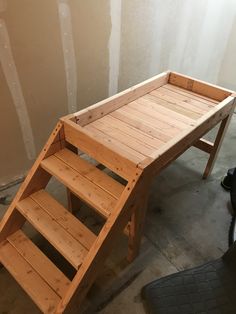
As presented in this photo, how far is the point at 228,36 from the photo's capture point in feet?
10.5

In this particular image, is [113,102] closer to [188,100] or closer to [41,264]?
[188,100]

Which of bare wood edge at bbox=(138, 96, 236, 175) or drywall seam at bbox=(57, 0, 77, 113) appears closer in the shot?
bare wood edge at bbox=(138, 96, 236, 175)

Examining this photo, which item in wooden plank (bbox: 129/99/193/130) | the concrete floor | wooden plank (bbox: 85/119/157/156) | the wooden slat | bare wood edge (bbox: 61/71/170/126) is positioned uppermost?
bare wood edge (bbox: 61/71/170/126)

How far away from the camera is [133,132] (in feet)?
5.44

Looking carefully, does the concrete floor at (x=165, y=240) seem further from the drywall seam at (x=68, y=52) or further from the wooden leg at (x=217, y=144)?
the drywall seam at (x=68, y=52)

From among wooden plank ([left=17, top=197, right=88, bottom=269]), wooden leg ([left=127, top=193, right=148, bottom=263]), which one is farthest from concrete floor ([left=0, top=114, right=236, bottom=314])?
wooden plank ([left=17, top=197, right=88, bottom=269])

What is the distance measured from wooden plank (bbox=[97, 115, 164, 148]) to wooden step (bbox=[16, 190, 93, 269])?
0.58 m

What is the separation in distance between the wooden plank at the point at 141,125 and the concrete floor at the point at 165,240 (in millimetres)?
571

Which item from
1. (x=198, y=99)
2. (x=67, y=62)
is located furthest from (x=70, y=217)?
(x=198, y=99)

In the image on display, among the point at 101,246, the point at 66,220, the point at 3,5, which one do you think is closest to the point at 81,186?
the point at 66,220

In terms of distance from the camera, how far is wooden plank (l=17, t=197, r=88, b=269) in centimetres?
127

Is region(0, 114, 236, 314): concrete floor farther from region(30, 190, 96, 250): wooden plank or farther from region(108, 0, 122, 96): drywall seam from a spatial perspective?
region(108, 0, 122, 96): drywall seam

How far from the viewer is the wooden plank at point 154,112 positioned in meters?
1.72

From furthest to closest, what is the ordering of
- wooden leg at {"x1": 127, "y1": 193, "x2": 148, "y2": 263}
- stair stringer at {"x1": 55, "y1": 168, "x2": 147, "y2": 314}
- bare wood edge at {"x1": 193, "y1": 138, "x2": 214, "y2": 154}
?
bare wood edge at {"x1": 193, "y1": 138, "x2": 214, "y2": 154} → wooden leg at {"x1": 127, "y1": 193, "x2": 148, "y2": 263} → stair stringer at {"x1": 55, "y1": 168, "x2": 147, "y2": 314}
